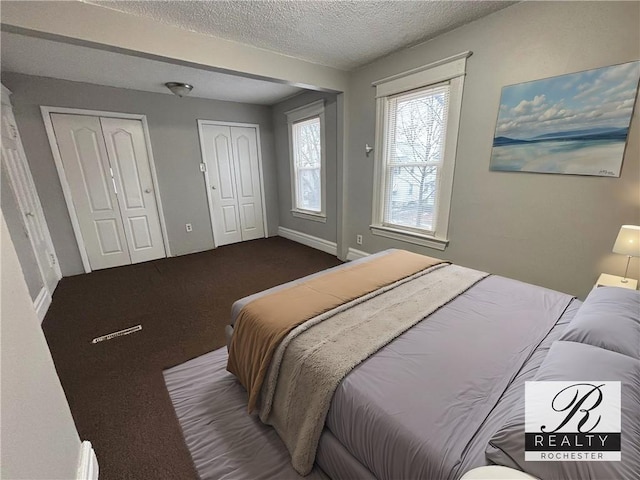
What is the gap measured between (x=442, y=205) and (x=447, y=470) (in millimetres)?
2336

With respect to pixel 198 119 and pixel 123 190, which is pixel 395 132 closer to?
pixel 198 119

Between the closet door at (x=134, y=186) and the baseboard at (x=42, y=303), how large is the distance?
3.88 ft

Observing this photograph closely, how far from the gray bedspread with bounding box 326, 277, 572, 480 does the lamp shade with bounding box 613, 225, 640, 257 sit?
60cm

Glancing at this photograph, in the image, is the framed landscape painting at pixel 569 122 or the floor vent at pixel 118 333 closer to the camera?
the framed landscape painting at pixel 569 122

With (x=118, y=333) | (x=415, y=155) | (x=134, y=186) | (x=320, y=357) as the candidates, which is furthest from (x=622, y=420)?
(x=134, y=186)

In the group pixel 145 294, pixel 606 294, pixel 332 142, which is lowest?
pixel 145 294

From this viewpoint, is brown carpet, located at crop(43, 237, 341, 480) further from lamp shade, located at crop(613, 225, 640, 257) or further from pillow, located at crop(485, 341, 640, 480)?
lamp shade, located at crop(613, 225, 640, 257)

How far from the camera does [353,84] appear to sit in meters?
3.29

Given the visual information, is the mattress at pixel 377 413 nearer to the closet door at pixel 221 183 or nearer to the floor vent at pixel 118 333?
the floor vent at pixel 118 333

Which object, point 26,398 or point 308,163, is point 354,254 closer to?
point 308,163

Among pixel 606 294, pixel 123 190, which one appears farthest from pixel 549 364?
pixel 123 190

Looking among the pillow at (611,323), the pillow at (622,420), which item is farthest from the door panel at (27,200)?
the pillow at (611,323)

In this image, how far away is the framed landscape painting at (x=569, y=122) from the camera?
1.68 meters

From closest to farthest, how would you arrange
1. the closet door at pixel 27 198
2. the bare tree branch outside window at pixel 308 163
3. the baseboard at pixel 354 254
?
1. the closet door at pixel 27 198
2. the baseboard at pixel 354 254
3. the bare tree branch outside window at pixel 308 163
